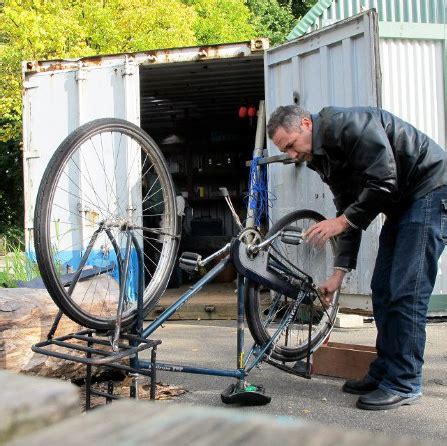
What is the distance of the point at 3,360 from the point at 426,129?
470 cm

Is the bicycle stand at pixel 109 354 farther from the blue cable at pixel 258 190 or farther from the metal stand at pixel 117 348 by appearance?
the blue cable at pixel 258 190

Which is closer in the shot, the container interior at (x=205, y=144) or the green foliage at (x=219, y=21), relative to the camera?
the container interior at (x=205, y=144)

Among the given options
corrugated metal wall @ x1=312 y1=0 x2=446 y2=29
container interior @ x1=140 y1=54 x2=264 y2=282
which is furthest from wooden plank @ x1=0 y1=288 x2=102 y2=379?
container interior @ x1=140 y1=54 x2=264 y2=282

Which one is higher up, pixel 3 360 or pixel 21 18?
pixel 21 18

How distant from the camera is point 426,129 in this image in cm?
655

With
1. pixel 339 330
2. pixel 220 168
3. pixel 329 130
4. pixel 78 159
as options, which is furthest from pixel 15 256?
pixel 220 168

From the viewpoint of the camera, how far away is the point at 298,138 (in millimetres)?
3504

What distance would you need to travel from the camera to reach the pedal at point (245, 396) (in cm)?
351

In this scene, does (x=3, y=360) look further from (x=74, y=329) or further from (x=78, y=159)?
(x=78, y=159)

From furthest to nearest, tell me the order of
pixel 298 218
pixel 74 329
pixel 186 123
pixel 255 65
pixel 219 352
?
pixel 186 123 < pixel 255 65 < pixel 219 352 < pixel 298 218 < pixel 74 329

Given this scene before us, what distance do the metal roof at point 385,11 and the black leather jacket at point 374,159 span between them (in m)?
3.85

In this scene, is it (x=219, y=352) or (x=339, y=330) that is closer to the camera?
(x=219, y=352)

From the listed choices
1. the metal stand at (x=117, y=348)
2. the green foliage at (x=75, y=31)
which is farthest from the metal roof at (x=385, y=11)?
the green foliage at (x=75, y=31)

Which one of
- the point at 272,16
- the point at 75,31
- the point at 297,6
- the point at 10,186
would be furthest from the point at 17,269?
the point at 297,6
